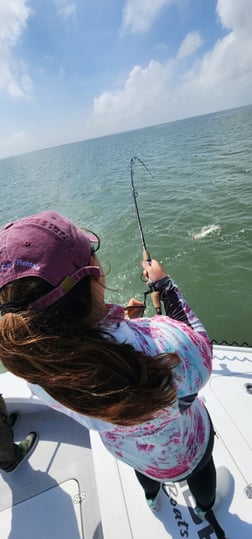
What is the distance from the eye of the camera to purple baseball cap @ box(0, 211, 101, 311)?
0.73 metres

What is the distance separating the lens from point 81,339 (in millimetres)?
739

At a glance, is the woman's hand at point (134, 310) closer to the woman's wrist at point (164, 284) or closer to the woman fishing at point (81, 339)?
the woman's wrist at point (164, 284)

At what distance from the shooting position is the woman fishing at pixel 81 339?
73 centimetres

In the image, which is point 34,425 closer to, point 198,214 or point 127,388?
point 127,388

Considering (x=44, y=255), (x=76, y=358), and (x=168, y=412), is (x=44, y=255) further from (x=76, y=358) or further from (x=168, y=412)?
(x=168, y=412)

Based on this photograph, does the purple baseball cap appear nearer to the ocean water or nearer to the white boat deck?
the ocean water

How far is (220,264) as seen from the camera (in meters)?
6.73

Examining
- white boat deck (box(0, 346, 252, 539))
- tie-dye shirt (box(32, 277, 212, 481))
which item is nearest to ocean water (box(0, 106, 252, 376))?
tie-dye shirt (box(32, 277, 212, 481))

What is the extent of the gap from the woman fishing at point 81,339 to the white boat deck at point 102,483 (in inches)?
48.6

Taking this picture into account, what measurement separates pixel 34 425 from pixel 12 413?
271 millimetres

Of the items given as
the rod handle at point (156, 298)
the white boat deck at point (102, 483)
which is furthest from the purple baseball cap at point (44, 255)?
the white boat deck at point (102, 483)

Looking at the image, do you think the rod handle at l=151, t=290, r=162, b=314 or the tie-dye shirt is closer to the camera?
the tie-dye shirt

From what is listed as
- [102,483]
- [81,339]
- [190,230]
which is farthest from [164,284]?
[190,230]

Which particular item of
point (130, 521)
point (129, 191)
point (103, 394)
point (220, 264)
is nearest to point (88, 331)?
point (103, 394)
